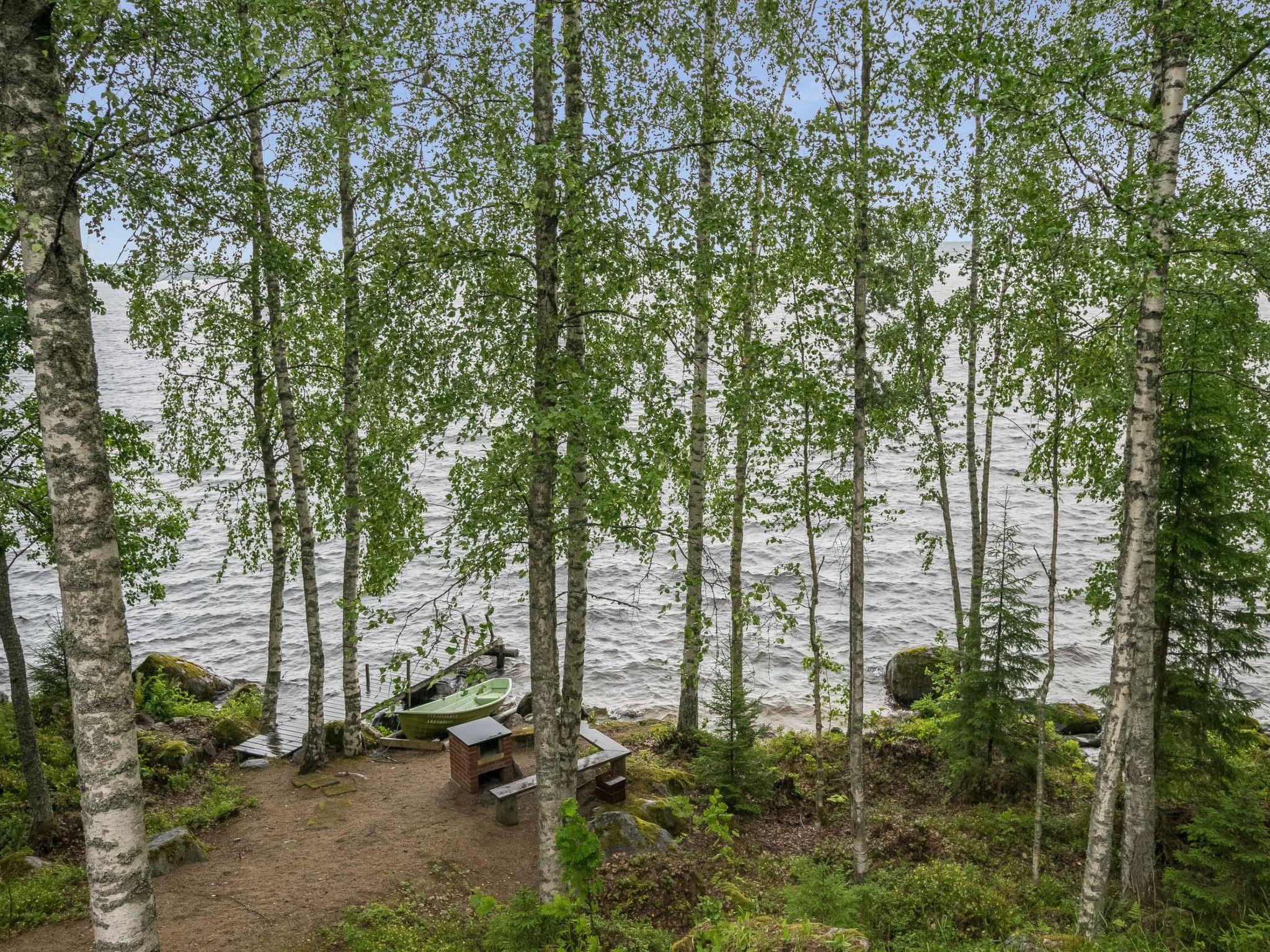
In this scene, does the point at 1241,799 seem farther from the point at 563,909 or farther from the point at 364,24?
the point at 364,24

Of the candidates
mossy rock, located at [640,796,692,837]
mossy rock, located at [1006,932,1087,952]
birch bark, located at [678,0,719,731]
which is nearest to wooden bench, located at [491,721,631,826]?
mossy rock, located at [640,796,692,837]

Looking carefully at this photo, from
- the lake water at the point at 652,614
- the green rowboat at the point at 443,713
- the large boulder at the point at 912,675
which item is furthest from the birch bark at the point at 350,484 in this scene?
the large boulder at the point at 912,675

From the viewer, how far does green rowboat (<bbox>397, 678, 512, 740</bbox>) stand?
14.6 m

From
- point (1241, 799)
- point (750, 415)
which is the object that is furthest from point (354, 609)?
point (1241, 799)

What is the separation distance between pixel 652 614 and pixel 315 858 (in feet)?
58.4

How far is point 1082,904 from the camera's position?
741 cm

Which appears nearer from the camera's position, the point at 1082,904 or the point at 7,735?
the point at 1082,904

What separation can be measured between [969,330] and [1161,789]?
816cm

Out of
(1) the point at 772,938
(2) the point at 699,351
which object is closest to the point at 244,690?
(2) the point at 699,351

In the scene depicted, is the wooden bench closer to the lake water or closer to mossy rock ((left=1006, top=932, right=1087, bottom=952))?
the lake water

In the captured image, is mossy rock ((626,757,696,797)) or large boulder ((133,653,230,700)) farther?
large boulder ((133,653,230,700))

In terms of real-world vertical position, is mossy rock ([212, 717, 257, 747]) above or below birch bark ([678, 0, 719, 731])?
below

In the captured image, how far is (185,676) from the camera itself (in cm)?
1823

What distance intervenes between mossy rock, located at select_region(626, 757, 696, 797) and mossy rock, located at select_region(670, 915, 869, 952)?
532 cm
